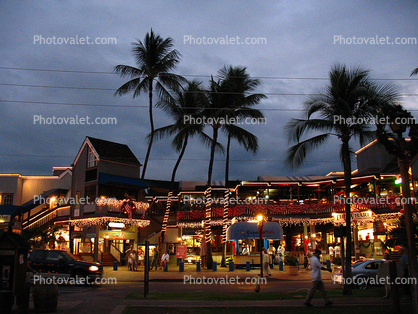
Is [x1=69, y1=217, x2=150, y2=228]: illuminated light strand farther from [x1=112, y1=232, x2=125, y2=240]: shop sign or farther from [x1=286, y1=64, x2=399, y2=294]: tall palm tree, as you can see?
[x1=286, y1=64, x2=399, y2=294]: tall palm tree

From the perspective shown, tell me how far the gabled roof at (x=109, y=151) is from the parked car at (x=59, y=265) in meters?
15.5

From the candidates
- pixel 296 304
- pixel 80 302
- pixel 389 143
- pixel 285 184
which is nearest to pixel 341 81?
pixel 389 143

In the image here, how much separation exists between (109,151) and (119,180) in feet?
11.2

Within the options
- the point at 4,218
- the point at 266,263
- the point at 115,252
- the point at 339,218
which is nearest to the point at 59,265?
the point at 266,263

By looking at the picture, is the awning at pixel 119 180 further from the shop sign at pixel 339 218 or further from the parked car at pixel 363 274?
the parked car at pixel 363 274

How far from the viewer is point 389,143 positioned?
1000 cm

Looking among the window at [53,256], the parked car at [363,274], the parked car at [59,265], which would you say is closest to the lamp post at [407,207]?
the parked car at [363,274]

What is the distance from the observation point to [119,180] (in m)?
33.4

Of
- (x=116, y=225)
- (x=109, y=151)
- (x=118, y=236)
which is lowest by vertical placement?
(x=118, y=236)

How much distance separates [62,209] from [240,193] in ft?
56.2

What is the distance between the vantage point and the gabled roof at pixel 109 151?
34.1m

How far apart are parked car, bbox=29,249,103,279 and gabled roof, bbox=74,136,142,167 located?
15.5m

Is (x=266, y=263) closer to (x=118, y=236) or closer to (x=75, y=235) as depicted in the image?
(x=118, y=236)

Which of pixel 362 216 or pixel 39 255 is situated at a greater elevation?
pixel 362 216
